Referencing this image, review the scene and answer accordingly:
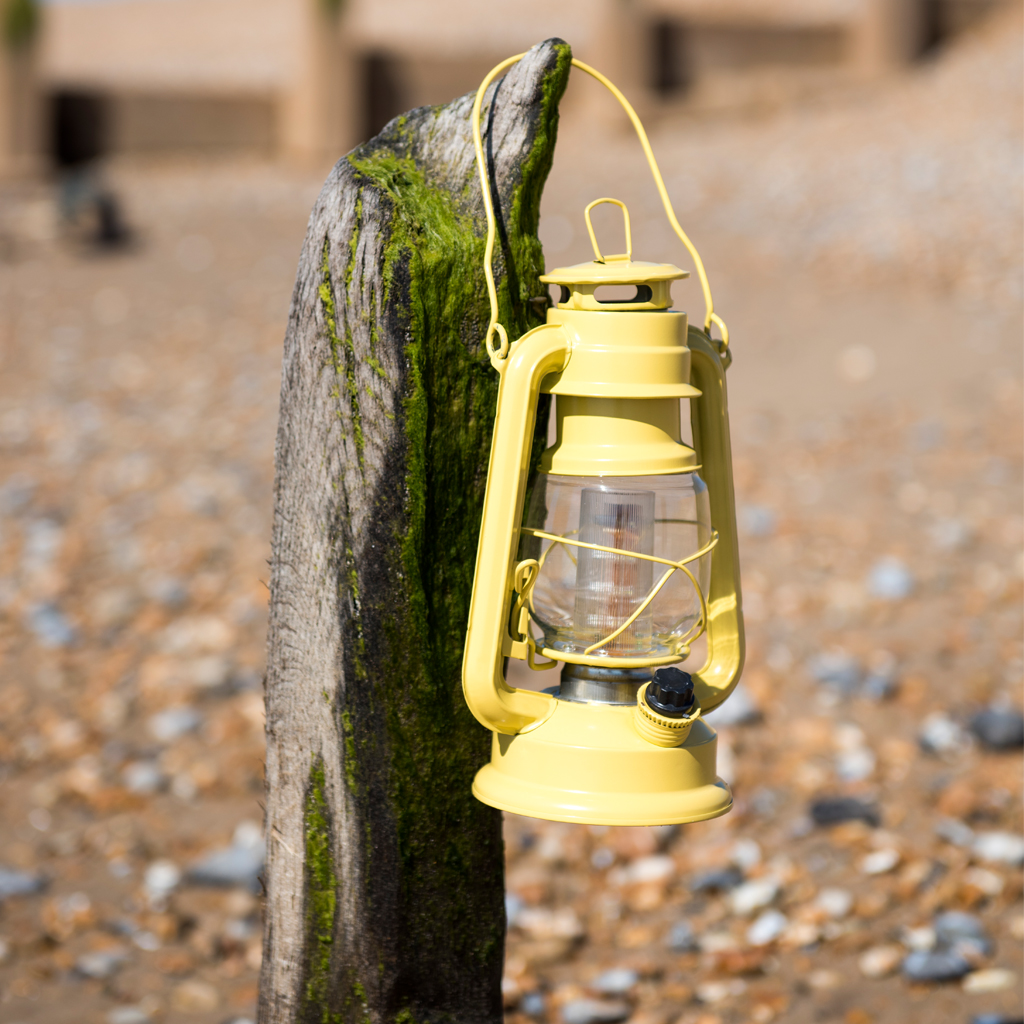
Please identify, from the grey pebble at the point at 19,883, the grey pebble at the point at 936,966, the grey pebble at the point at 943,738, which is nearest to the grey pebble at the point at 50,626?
the grey pebble at the point at 19,883

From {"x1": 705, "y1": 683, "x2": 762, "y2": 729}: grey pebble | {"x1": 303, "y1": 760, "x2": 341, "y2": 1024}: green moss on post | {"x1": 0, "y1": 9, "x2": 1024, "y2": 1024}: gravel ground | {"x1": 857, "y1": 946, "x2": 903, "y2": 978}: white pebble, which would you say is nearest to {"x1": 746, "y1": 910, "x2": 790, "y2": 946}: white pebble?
{"x1": 0, "y1": 9, "x2": 1024, "y2": 1024}: gravel ground

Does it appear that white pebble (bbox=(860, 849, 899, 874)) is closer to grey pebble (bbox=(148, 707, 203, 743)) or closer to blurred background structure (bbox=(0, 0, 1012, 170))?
grey pebble (bbox=(148, 707, 203, 743))

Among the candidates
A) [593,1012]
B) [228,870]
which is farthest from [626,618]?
[228,870]

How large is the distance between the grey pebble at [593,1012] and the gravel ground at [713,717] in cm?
1

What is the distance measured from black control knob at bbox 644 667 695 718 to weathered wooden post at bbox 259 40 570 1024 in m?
0.36

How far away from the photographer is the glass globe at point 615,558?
1560 mm

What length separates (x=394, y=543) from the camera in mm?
1646

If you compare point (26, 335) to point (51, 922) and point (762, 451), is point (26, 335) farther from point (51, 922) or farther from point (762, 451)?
point (51, 922)

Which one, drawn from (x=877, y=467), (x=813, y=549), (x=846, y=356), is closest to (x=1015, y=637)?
(x=813, y=549)

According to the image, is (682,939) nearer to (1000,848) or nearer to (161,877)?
(1000,848)

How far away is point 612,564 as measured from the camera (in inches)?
61.3

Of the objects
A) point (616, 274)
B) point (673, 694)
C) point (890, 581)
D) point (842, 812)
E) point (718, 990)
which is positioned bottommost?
point (718, 990)

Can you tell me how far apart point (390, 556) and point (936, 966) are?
2132 mm

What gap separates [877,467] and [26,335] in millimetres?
8043
